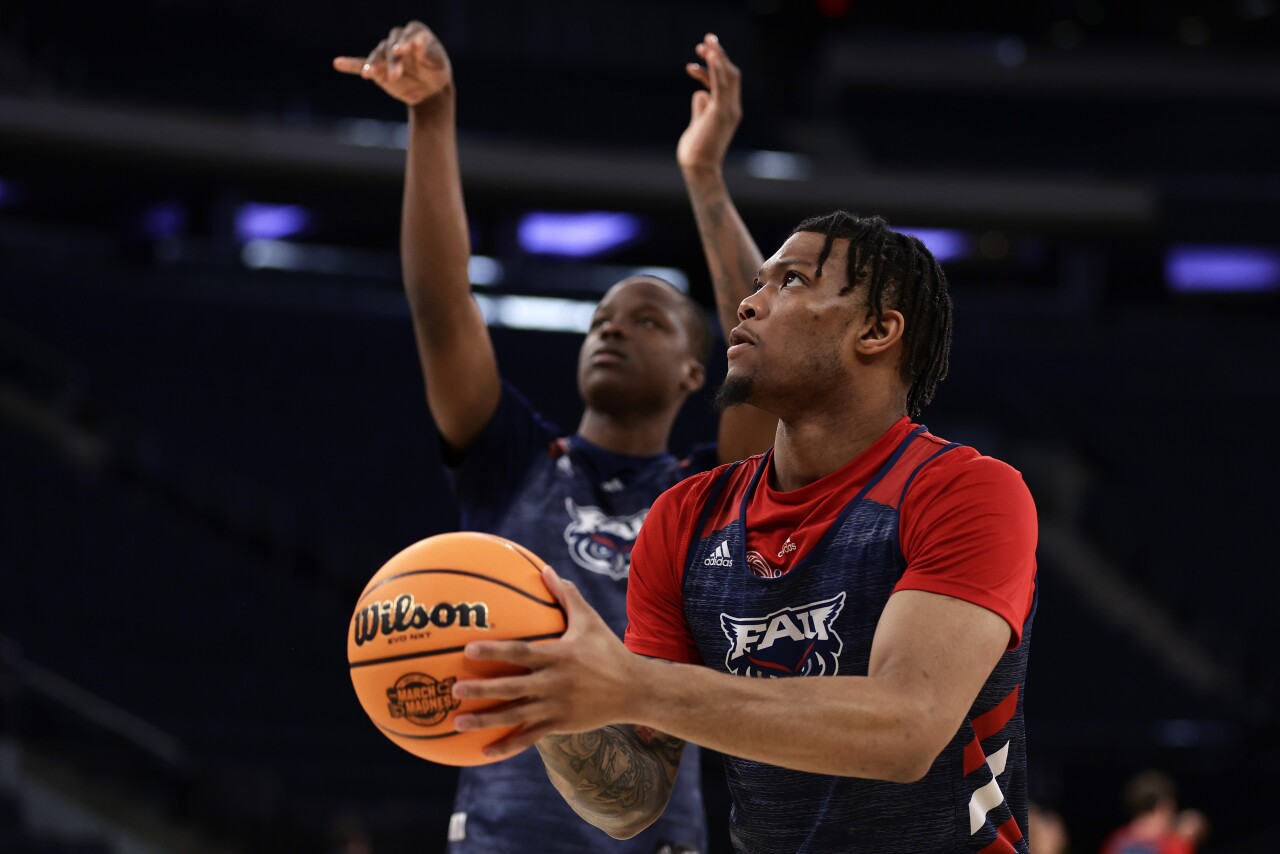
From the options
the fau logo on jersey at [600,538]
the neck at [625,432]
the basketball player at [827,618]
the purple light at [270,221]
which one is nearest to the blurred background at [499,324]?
the purple light at [270,221]

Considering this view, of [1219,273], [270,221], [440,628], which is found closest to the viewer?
[440,628]

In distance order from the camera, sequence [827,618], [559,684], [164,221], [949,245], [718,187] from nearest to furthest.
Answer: [559,684]
[827,618]
[718,187]
[164,221]
[949,245]

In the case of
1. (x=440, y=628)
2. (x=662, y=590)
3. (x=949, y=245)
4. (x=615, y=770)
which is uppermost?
(x=949, y=245)

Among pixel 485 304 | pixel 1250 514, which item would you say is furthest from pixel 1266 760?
pixel 485 304

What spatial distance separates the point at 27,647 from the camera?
1150 cm

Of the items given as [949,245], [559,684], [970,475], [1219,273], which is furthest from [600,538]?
[1219,273]

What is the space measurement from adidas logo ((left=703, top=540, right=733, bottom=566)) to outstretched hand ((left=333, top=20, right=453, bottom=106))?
4.12 feet

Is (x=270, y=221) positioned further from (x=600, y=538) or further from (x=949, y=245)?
(x=600, y=538)

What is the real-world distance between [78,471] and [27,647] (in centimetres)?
244

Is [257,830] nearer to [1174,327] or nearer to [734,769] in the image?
[734,769]

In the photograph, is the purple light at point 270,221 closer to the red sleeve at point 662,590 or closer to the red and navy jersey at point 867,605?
the red sleeve at point 662,590

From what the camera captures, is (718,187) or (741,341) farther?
(718,187)

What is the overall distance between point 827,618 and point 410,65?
1.59 meters

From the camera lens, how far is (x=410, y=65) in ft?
9.84
